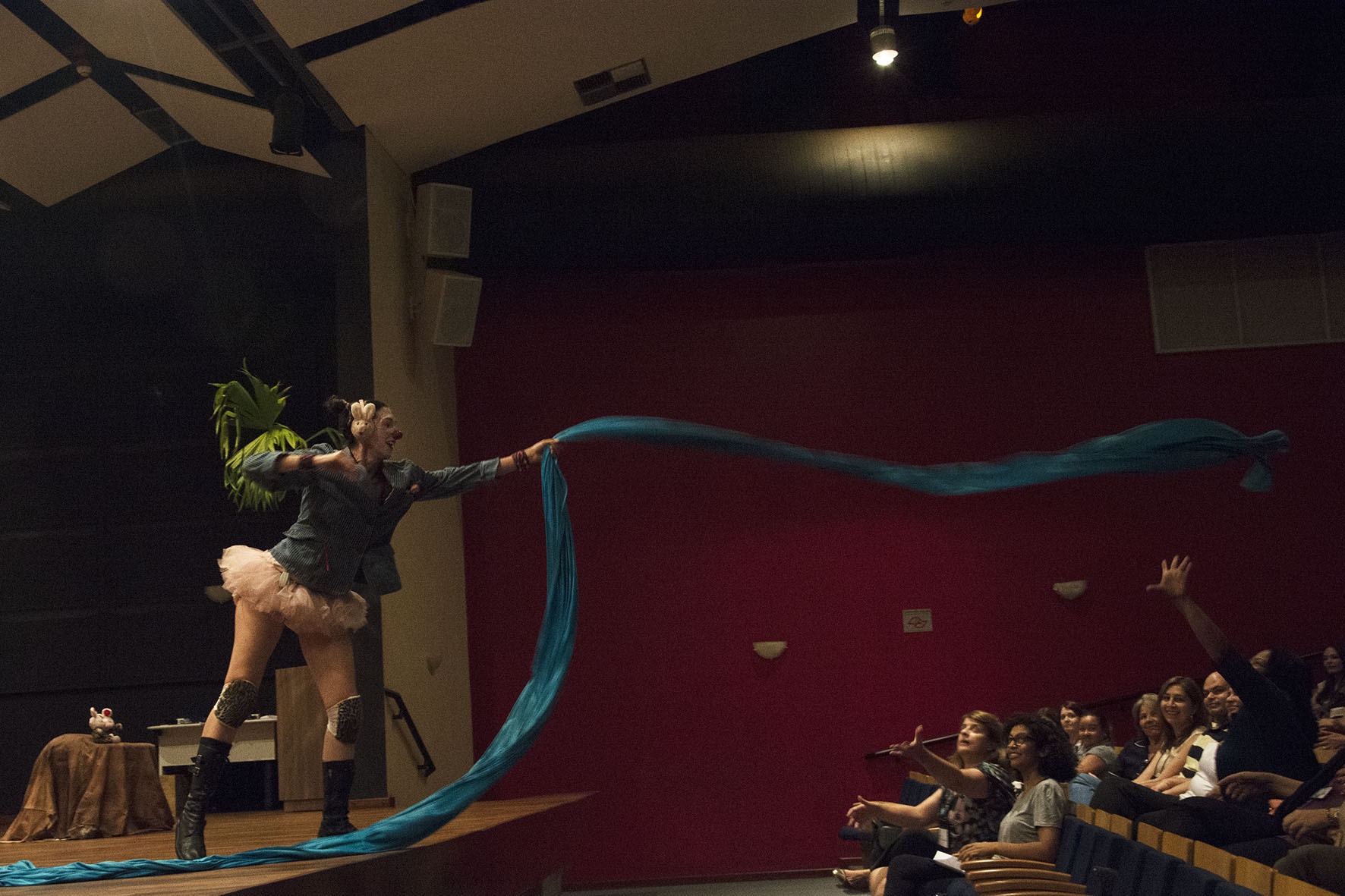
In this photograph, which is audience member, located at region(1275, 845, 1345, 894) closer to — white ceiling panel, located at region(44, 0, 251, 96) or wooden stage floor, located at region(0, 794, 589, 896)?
wooden stage floor, located at region(0, 794, 589, 896)

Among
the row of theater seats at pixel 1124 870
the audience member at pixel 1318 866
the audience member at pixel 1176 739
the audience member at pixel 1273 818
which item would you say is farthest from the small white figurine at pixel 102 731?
the audience member at pixel 1318 866

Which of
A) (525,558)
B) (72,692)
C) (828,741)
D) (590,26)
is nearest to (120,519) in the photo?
(72,692)

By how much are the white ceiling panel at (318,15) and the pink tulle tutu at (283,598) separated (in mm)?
2859

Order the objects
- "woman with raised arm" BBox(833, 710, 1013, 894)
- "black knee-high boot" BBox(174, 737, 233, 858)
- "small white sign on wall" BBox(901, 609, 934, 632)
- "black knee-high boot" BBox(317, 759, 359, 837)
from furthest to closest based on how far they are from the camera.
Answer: "small white sign on wall" BBox(901, 609, 934, 632), "woman with raised arm" BBox(833, 710, 1013, 894), "black knee-high boot" BBox(317, 759, 359, 837), "black knee-high boot" BBox(174, 737, 233, 858)

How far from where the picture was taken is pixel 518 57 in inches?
265

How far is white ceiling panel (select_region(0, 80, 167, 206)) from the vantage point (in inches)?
253

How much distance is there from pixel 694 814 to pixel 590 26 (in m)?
4.61

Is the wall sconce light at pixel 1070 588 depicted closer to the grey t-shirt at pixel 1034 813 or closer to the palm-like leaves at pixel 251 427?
the grey t-shirt at pixel 1034 813

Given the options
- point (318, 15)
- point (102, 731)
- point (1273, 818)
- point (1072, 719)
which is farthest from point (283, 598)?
point (1072, 719)

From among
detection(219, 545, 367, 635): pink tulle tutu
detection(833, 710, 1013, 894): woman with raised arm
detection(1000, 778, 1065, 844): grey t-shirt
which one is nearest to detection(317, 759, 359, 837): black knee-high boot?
detection(219, 545, 367, 635): pink tulle tutu

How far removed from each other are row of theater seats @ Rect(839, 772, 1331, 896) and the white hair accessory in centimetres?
216

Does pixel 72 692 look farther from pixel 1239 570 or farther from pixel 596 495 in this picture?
pixel 1239 570

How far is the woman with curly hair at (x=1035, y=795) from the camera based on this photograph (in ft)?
13.9

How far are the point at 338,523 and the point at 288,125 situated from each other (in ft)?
8.42
